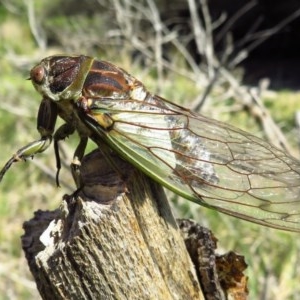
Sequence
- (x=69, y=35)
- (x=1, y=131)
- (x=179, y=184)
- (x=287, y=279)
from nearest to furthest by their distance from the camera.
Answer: (x=179, y=184), (x=287, y=279), (x=1, y=131), (x=69, y=35)

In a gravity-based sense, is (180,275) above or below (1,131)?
below

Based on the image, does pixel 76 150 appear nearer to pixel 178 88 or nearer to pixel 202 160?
pixel 202 160

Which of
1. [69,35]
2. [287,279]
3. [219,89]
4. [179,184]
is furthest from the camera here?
[69,35]

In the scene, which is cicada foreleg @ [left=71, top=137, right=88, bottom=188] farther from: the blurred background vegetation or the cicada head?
the blurred background vegetation

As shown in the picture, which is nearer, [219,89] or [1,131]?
[219,89]

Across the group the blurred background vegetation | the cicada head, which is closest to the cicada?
the cicada head

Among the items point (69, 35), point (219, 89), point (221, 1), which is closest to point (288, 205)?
point (219, 89)

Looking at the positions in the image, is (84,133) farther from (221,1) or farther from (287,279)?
(221,1)
